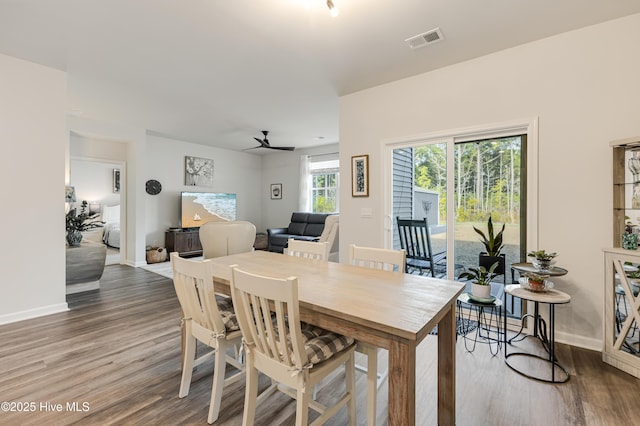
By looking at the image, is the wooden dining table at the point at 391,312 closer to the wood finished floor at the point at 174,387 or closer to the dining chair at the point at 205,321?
the dining chair at the point at 205,321

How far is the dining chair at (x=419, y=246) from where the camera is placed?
3295 millimetres

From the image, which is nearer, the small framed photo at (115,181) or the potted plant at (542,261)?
the potted plant at (542,261)

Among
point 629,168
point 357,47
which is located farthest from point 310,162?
point 629,168

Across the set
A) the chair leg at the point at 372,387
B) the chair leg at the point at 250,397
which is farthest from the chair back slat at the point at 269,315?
the chair leg at the point at 372,387

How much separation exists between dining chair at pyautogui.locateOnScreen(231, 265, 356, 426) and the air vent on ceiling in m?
2.38

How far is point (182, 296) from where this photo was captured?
1.77 metres

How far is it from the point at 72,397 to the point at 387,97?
3786 mm

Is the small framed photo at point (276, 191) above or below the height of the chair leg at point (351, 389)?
above

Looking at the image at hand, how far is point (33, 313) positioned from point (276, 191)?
5.53m

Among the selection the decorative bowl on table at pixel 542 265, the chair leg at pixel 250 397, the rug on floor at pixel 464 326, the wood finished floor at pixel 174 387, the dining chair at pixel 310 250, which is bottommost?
the wood finished floor at pixel 174 387

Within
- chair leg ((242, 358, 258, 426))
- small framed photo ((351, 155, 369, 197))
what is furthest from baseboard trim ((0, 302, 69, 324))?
small framed photo ((351, 155, 369, 197))

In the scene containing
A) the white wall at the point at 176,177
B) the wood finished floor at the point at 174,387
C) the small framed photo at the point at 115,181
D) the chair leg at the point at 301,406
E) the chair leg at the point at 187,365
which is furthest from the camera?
the small framed photo at the point at 115,181

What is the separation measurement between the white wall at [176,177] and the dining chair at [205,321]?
478 cm

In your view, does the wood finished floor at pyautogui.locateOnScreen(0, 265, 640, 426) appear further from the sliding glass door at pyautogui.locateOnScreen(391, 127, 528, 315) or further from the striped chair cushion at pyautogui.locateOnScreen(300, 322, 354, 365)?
the sliding glass door at pyautogui.locateOnScreen(391, 127, 528, 315)
